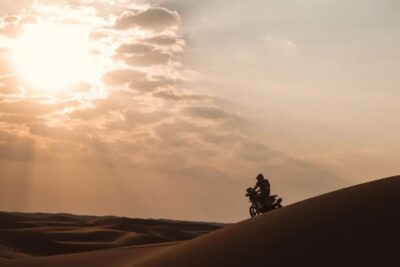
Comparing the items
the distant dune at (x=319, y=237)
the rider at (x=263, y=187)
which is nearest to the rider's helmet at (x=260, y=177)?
the rider at (x=263, y=187)

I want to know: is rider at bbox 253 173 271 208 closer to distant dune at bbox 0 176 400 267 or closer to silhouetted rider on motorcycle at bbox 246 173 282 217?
silhouetted rider on motorcycle at bbox 246 173 282 217

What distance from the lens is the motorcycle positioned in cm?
1862

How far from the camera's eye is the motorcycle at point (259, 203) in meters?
18.6

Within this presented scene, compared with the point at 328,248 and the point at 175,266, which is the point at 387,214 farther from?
the point at 175,266

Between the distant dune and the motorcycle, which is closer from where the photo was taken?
the distant dune

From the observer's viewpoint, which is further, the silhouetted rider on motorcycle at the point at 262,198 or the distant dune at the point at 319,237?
the silhouetted rider on motorcycle at the point at 262,198

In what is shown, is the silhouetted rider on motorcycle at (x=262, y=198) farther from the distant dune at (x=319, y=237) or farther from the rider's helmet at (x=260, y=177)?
the distant dune at (x=319, y=237)

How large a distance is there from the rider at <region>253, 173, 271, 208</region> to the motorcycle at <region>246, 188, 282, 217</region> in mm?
82

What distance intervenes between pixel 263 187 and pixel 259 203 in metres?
0.48

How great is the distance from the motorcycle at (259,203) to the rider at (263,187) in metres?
0.08

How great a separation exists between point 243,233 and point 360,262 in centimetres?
296

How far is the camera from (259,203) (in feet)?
61.7

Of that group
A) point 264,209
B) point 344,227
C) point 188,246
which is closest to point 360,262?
point 344,227

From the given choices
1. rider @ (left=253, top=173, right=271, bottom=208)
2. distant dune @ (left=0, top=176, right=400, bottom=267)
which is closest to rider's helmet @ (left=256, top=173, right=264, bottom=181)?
rider @ (left=253, top=173, right=271, bottom=208)
